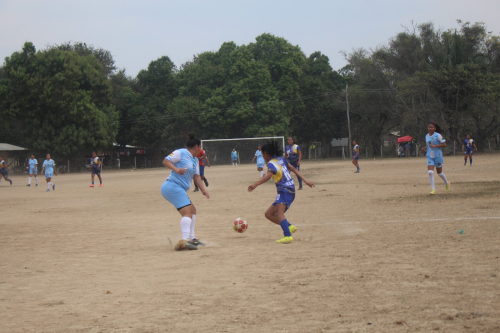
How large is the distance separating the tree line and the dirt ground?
42975mm

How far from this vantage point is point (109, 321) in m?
4.51

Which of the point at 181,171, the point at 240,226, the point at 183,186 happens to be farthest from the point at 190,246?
the point at 240,226

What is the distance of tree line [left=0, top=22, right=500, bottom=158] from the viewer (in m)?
51.9

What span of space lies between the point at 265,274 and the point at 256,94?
190 ft

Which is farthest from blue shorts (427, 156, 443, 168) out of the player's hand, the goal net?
the goal net

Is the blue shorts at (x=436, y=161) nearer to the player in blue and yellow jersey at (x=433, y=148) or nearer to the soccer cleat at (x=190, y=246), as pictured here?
the player in blue and yellow jersey at (x=433, y=148)

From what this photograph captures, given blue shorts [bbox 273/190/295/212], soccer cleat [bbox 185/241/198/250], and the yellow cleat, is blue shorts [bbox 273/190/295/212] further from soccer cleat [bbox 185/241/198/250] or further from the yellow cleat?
soccer cleat [bbox 185/241/198/250]

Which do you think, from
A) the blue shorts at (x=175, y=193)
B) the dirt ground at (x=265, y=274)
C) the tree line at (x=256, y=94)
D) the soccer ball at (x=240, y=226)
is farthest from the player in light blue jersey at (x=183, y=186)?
the tree line at (x=256, y=94)

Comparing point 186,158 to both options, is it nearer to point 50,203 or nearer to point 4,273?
point 4,273

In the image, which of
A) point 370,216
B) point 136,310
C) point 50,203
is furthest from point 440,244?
point 50,203

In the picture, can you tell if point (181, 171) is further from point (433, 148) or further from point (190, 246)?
point (433, 148)

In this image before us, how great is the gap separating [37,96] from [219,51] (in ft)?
87.5

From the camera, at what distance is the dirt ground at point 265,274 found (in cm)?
434

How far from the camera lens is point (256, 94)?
63000mm
